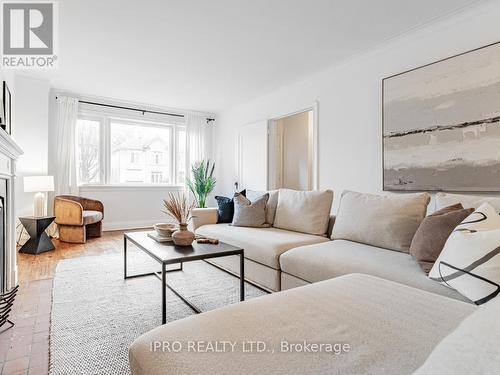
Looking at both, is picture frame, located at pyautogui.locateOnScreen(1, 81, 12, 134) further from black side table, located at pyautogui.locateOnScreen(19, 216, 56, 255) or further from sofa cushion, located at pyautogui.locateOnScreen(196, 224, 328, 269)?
sofa cushion, located at pyautogui.locateOnScreen(196, 224, 328, 269)

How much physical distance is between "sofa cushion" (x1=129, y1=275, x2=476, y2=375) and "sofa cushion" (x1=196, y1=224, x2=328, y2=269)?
1107 millimetres

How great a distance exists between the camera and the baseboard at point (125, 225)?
5.43 metres

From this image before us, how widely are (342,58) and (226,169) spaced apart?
10.9 ft

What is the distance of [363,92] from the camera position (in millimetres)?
3527

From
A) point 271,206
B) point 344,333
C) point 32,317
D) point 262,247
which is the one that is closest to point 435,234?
point 344,333

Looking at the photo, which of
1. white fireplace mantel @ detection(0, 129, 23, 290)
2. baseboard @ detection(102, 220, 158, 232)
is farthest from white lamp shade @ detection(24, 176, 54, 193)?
white fireplace mantel @ detection(0, 129, 23, 290)

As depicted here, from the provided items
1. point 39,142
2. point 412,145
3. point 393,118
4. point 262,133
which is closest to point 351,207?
point 412,145

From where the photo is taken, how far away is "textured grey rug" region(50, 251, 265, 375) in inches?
59.9

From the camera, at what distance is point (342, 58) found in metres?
3.63

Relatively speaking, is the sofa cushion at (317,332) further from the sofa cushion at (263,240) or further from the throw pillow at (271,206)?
the throw pillow at (271,206)

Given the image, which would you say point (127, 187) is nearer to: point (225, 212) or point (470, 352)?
point (225, 212)

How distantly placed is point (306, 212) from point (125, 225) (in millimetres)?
4025

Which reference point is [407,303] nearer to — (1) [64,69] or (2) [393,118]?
(2) [393,118]

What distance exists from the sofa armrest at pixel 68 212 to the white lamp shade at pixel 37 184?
30 cm
